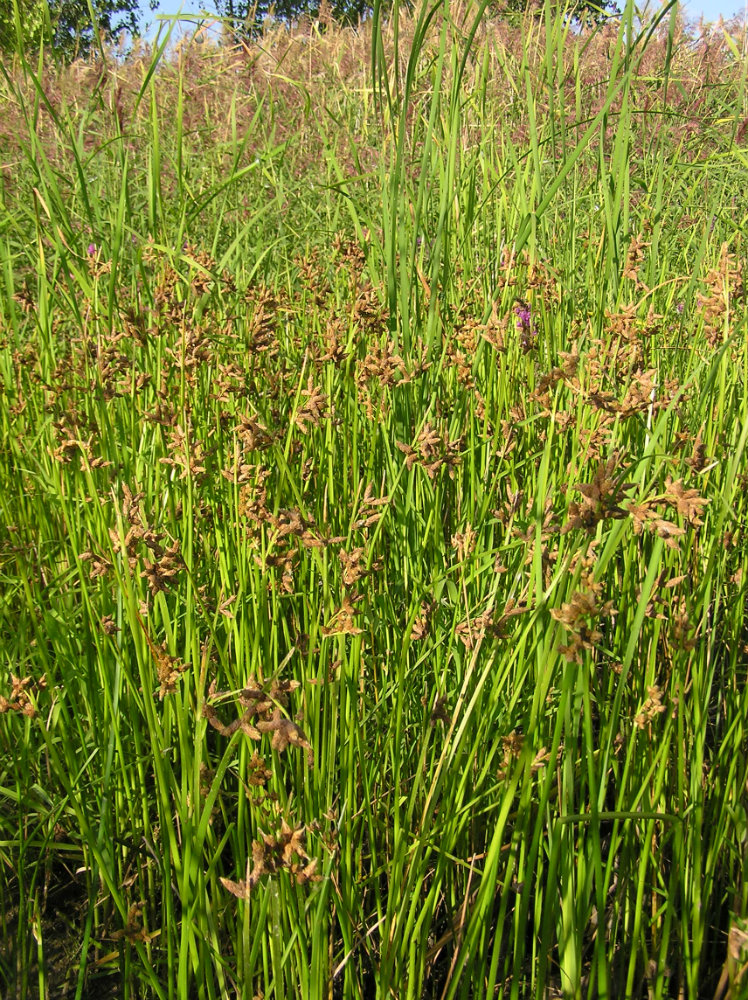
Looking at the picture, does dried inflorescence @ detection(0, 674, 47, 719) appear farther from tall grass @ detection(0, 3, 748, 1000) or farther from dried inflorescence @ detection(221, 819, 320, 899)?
dried inflorescence @ detection(221, 819, 320, 899)

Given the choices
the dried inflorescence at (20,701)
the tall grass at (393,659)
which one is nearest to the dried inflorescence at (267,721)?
the tall grass at (393,659)

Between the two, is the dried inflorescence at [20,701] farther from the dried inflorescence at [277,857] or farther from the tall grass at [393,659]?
the dried inflorescence at [277,857]

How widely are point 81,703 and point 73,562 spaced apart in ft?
0.84

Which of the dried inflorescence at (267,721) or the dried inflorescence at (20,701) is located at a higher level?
the dried inflorescence at (267,721)

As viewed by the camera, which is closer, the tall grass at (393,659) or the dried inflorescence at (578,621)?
the dried inflorescence at (578,621)

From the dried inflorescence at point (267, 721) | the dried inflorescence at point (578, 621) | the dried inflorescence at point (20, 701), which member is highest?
the dried inflorescence at point (578, 621)

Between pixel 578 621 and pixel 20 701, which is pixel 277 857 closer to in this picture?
pixel 578 621

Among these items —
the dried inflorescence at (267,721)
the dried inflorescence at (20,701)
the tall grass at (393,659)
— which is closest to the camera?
the dried inflorescence at (267,721)

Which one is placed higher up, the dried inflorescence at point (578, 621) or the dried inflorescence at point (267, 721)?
the dried inflorescence at point (578, 621)

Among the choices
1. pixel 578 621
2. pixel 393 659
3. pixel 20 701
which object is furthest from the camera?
pixel 393 659

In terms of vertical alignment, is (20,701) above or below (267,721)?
below

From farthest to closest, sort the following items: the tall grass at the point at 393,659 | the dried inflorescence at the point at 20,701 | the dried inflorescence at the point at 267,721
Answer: the dried inflorescence at the point at 20,701 → the tall grass at the point at 393,659 → the dried inflorescence at the point at 267,721

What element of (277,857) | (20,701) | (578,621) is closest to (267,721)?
(277,857)

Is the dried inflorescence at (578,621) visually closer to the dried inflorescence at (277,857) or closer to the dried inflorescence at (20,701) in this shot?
the dried inflorescence at (277,857)
